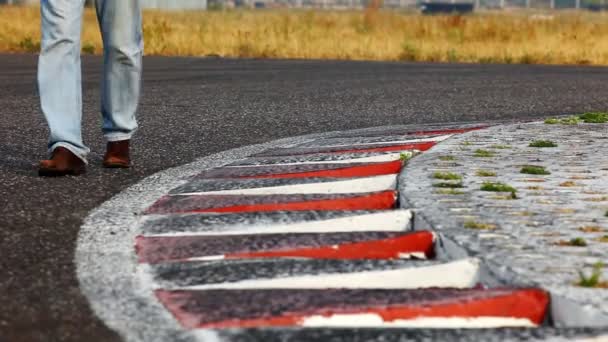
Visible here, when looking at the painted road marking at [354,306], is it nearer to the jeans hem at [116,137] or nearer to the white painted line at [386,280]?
the white painted line at [386,280]

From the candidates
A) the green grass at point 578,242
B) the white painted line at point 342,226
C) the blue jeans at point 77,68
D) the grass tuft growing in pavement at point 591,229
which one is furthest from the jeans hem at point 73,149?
the green grass at point 578,242

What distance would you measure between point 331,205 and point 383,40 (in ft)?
66.6

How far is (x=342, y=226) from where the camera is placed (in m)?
4.46

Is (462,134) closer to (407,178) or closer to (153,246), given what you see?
(407,178)

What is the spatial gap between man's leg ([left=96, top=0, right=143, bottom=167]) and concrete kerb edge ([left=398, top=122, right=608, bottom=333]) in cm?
201

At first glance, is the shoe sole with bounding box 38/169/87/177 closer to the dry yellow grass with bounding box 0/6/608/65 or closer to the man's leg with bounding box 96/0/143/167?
the man's leg with bounding box 96/0/143/167

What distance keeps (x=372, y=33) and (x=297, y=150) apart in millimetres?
21120

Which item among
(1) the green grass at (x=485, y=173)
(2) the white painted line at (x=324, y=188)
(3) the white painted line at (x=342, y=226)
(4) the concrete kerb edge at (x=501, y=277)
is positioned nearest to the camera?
(4) the concrete kerb edge at (x=501, y=277)

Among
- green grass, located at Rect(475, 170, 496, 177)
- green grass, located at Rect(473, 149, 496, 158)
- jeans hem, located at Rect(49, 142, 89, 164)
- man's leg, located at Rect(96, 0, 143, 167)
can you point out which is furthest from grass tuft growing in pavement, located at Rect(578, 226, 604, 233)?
man's leg, located at Rect(96, 0, 143, 167)

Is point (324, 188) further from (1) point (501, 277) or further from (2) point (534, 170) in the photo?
(1) point (501, 277)

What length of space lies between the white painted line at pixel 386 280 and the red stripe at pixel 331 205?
130 centimetres

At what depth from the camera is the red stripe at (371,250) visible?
3.96m

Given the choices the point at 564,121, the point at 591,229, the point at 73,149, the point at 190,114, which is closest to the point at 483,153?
the point at 73,149

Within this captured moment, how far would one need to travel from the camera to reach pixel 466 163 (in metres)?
6.05
